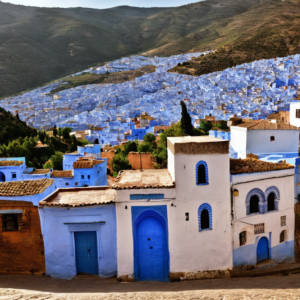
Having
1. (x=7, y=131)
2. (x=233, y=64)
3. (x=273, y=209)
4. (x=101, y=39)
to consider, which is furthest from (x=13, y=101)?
(x=273, y=209)

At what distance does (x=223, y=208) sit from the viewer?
8.87 metres

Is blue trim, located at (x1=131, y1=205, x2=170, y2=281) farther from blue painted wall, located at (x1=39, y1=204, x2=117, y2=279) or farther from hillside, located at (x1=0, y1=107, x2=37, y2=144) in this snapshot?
hillside, located at (x1=0, y1=107, x2=37, y2=144)

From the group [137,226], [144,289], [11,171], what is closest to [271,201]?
[137,226]

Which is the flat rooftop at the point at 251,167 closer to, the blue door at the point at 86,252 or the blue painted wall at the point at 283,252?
the blue painted wall at the point at 283,252

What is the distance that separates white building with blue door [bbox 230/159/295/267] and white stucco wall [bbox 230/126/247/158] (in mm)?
6076

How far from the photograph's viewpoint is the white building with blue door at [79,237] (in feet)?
27.7

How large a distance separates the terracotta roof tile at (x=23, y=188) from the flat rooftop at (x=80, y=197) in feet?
1.26

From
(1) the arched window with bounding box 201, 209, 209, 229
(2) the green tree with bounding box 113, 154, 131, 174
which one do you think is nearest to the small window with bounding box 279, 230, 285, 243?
(1) the arched window with bounding box 201, 209, 209, 229

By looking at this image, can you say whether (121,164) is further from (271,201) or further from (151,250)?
(151,250)

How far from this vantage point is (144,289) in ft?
24.9

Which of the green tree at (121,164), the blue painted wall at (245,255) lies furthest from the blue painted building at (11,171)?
the blue painted wall at (245,255)

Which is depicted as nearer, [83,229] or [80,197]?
[83,229]

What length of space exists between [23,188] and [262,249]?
790 centimetres

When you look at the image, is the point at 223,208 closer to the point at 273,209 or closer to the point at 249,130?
the point at 273,209
